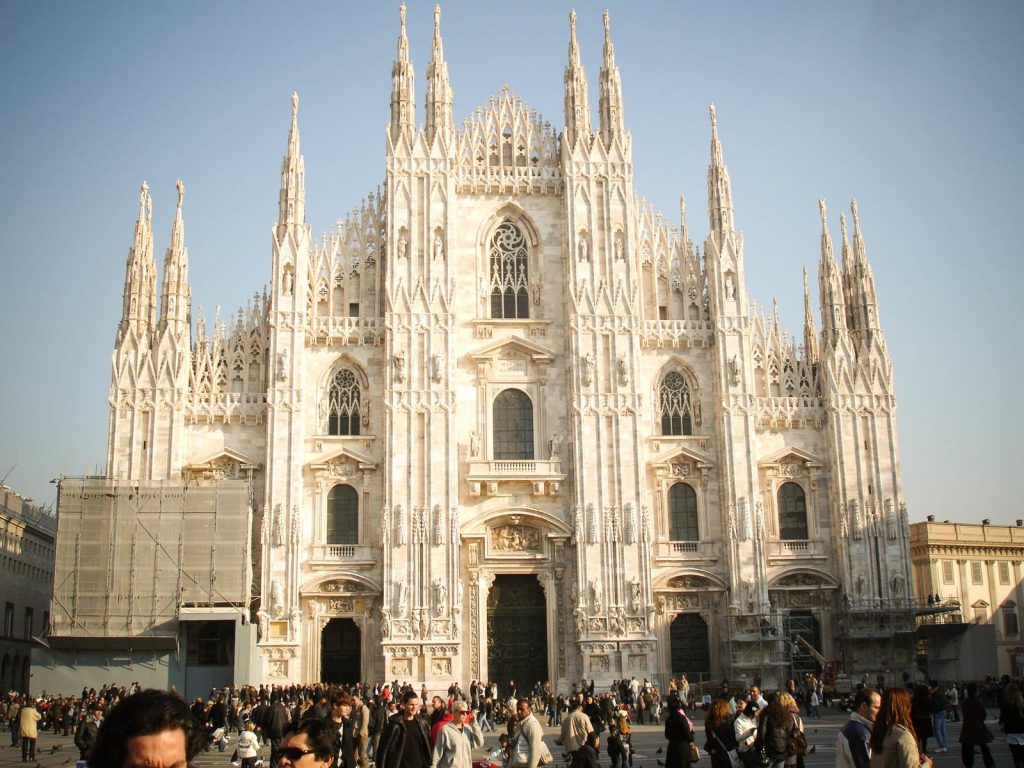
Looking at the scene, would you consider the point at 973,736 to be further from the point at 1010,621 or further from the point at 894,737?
the point at 1010,621

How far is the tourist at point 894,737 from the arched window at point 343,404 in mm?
33037

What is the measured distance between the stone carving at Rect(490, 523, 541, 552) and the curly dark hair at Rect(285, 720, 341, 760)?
110 ft

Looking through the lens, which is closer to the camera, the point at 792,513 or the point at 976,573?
the point at 792,513

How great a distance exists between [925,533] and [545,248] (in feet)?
91.2

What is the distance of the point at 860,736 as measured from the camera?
9469 millimetres

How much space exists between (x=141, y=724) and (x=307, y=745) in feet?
9.91

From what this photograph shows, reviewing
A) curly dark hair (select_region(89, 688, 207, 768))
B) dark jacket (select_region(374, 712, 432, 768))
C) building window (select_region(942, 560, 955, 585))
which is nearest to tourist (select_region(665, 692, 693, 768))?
dark jacket (select_region(374, 712, 432, 768))

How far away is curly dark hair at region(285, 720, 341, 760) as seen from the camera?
6.51 m

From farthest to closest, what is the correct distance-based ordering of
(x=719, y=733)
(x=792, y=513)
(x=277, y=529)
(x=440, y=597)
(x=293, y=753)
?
1. (x=792, y=513)
2. (x=277, y=529)
3. (x=440, y=597)
4. (x=719, y=733)
5. (x=293, y=753)

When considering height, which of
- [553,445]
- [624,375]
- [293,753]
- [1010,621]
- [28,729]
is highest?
[624,375]

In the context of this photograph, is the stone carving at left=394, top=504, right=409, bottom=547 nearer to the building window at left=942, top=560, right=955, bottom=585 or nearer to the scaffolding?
the scaffolding

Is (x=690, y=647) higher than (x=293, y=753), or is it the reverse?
(x=690, y=647)

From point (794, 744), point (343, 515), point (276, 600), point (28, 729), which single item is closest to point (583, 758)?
point (794, 744)

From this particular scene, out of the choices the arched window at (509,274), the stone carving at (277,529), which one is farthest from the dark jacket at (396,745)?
the arched window at (509,274)
